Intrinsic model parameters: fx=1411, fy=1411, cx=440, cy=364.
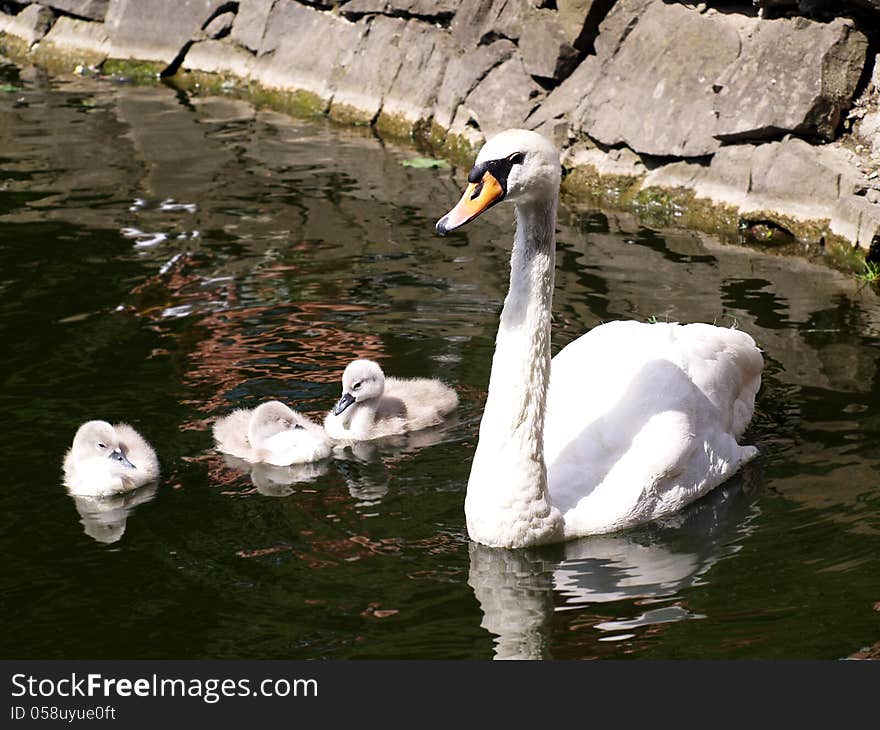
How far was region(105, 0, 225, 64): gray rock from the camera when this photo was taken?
18016 mm

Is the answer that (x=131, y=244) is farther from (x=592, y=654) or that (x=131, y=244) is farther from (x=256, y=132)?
(x=592, y=654)

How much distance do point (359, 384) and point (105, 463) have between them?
143cm

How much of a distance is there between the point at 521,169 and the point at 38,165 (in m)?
9.15

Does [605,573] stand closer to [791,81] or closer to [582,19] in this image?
[791,81]

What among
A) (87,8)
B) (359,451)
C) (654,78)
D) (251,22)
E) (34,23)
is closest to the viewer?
(359,451)

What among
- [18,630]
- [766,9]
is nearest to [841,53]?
[766,9]

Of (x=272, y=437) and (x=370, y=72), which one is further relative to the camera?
(x=370, y=72)

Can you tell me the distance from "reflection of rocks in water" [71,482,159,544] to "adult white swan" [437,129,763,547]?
64.1 inches

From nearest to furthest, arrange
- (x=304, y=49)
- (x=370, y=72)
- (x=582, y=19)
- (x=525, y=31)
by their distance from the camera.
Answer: (x=582, y=19)
(x=525, y=31)
(x=370, y=72)
(x=304, y=49)

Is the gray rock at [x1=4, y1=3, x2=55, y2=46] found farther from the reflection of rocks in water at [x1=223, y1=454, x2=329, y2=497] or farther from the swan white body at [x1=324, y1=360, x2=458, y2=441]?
the reflection of rocks in water at [x1=223, y1=454, x2=329, y2=497]

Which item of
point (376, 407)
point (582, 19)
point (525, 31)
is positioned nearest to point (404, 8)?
point (525, 31)

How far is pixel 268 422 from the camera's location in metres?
7.12

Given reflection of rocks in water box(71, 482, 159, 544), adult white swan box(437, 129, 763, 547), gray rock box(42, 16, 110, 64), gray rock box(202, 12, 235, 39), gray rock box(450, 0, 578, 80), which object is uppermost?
gray rock box(450, 0, 578, 80)

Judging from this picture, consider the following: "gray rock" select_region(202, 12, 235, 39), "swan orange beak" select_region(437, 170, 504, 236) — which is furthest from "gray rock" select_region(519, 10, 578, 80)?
"swan orange beak" select_region(437, 170, 504, 236)
